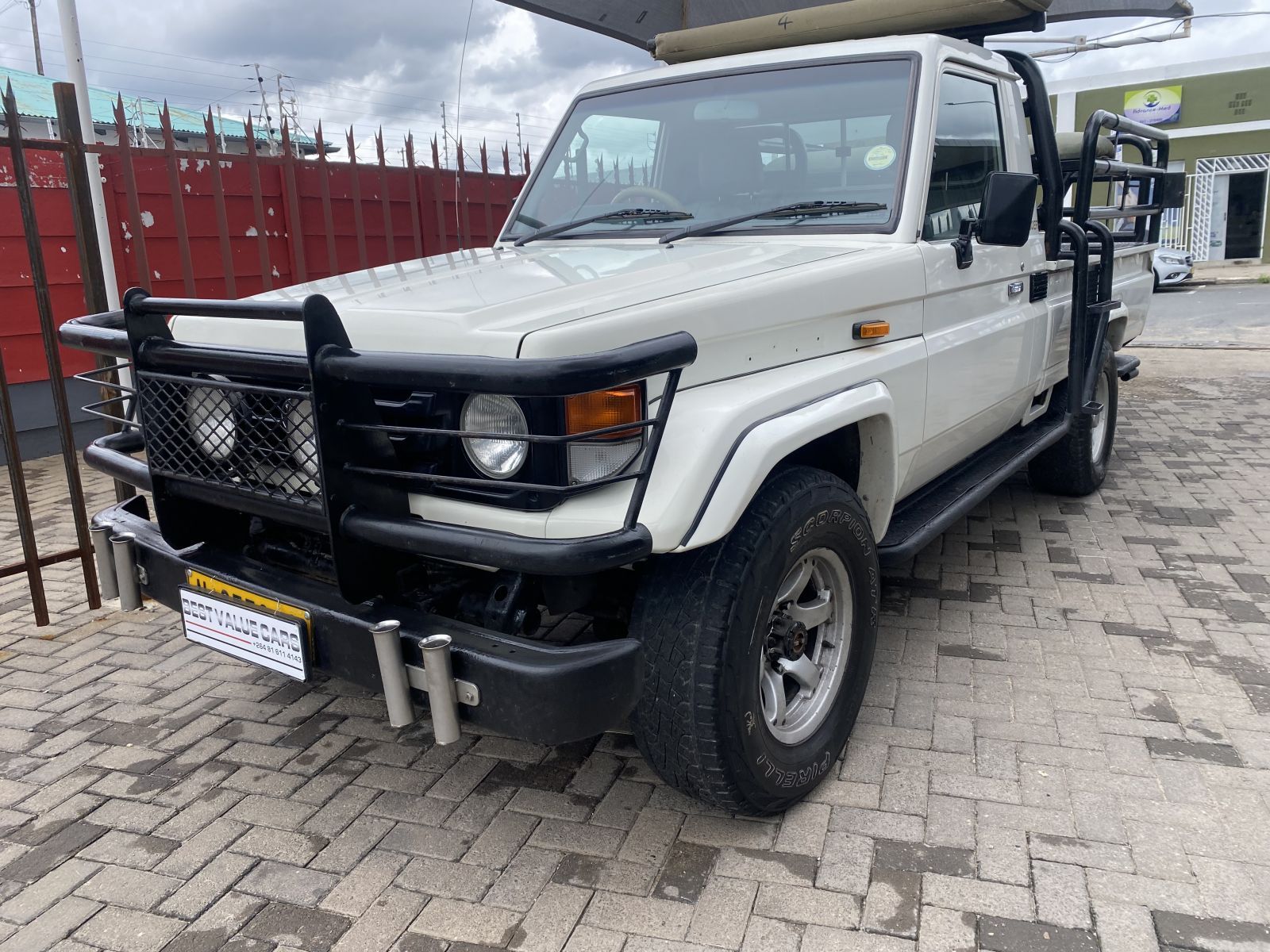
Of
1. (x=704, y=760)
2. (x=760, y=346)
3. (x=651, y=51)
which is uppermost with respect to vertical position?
(x=651, y=51)

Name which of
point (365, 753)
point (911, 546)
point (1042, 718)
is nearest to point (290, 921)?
point (365, 753)

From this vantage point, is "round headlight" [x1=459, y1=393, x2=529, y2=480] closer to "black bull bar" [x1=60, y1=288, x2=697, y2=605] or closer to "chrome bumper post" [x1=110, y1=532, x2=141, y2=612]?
"black bull bar" [x1=60, y1=288, x2=697, y2=605]

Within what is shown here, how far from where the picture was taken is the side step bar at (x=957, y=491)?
310cm

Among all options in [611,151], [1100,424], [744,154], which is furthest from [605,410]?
[1100,424]

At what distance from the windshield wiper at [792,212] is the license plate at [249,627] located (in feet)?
5.48

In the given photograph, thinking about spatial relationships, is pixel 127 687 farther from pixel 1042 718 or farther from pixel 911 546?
pixel 1042 718

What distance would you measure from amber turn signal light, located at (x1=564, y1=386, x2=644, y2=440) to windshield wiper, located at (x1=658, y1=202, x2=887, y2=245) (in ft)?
3.80

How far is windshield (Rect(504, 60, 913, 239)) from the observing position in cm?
320

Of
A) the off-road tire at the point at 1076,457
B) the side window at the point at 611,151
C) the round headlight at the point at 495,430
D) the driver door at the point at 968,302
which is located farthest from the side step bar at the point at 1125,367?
the round headlight at the point at 495,430

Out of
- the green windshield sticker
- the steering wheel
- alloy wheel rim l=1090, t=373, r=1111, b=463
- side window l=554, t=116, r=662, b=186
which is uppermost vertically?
side window l=554, t=116, r=662, b=186

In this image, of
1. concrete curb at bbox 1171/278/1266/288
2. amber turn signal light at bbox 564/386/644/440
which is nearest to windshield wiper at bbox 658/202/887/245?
amber turn signal light at bbox 564/386/644/440

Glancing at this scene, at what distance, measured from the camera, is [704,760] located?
7.38ft

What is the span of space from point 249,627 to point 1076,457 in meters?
4.41

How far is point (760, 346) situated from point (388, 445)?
0.98 meters
